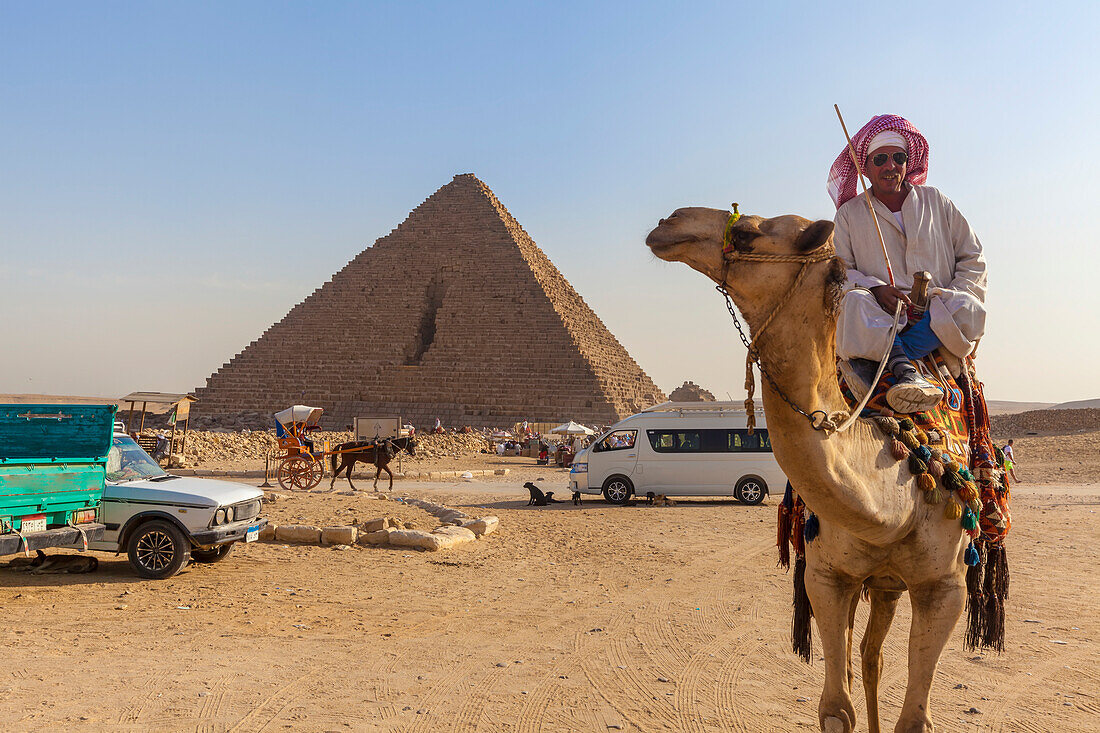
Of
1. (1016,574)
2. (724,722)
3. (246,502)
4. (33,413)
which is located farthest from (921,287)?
(33,413)

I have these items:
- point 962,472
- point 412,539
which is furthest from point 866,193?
point 412,539

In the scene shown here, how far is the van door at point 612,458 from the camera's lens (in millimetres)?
16078

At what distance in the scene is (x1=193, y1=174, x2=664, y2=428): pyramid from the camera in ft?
230

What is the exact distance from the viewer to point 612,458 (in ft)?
53.0

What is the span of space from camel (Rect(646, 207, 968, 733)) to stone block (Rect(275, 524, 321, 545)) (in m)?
8.37

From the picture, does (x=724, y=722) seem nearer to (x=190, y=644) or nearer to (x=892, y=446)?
(x=892, y=446)

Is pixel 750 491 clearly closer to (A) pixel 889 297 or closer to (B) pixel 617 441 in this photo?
(B) pixel 617 441

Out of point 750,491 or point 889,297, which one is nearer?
point 889,297

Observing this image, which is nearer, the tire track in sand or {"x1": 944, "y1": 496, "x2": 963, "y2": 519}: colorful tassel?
{"x1": 944, "y1": 496, "x2": 963, "y2": 519}: colorful tassel

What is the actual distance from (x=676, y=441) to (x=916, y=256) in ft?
43.1

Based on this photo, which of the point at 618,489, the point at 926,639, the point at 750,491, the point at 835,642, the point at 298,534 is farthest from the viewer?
the point at 618,489

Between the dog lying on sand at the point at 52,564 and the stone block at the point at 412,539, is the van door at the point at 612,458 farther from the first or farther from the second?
the dog lying on sand at the point at 52,564

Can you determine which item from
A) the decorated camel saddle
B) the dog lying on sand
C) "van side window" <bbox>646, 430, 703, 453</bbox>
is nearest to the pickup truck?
the dog lying on sand

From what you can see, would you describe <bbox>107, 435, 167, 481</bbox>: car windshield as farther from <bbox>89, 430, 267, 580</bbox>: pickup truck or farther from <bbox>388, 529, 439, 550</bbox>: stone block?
<bbox>388, 529, 439, 550</bbox>: stone block
